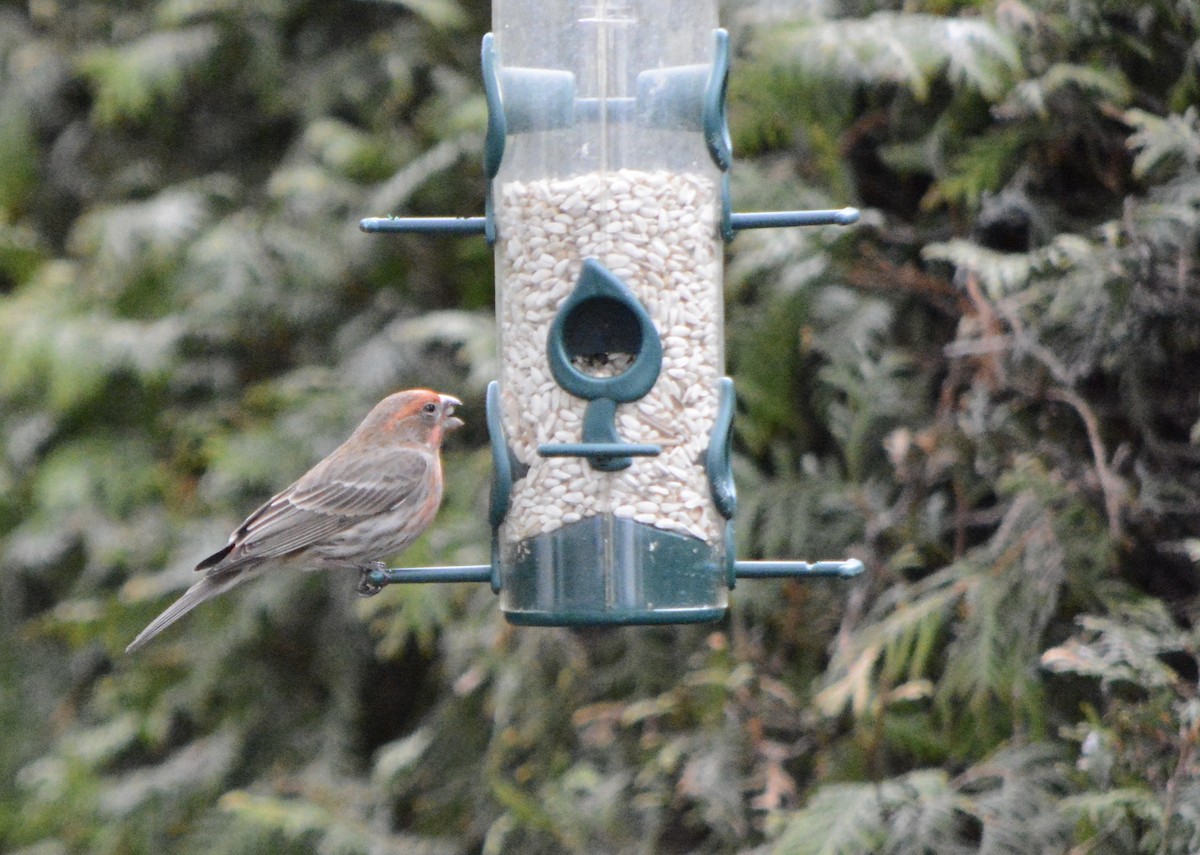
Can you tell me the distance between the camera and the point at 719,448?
3.86 m

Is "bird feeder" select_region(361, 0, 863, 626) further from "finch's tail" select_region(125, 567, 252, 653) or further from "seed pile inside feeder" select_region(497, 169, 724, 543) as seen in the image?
"finch's tail" select_region(125, 567, 252, 653)

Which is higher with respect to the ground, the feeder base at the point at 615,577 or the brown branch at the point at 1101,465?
the brown branch at the point at 1101,465

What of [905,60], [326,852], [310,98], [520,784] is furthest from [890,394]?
[310,98]

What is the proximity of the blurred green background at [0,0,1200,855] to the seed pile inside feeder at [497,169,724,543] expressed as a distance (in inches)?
29.9

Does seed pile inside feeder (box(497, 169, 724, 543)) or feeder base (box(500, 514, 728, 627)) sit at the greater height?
seed pile inside feeder (box(497, 169, 724, 543))

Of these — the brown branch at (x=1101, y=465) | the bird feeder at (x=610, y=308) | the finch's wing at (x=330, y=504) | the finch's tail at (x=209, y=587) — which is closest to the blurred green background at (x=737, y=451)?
the brown branch at (x=1101, y=465)

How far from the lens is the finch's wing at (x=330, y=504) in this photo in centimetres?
468

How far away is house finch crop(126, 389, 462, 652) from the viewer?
4.64 metres

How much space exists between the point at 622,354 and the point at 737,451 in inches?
53.2

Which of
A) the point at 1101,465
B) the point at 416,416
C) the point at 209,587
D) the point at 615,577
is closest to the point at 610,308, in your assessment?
the point at 615,577

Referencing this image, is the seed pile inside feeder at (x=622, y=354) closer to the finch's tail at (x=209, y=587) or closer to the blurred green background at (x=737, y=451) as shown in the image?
the blurred green background at (x=737, y=451)

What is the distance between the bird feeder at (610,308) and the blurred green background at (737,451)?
724 millimetres

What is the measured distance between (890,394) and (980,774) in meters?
1.18

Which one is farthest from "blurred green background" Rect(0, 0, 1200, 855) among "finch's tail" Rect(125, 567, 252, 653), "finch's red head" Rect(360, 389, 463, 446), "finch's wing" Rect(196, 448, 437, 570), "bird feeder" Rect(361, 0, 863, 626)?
"bird feeder" Rect(361, 0, 863, 626)
